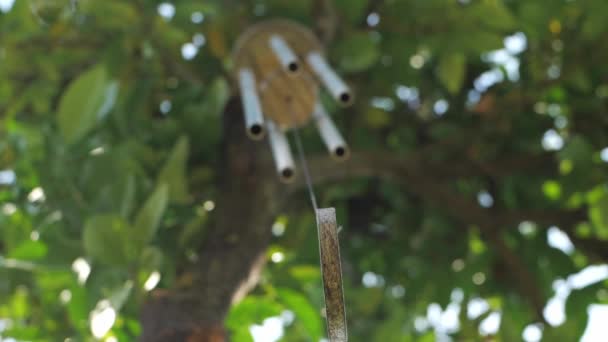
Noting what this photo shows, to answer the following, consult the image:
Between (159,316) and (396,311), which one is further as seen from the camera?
(396,311)

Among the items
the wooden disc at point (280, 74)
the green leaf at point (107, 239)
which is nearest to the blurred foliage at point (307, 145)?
the green leaf at point (107, 239)

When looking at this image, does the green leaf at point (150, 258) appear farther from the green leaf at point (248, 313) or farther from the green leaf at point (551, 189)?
the green leaf at point (551, 189)

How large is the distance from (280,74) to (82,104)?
0.35 meters

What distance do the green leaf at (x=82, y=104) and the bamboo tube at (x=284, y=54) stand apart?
0.95ft

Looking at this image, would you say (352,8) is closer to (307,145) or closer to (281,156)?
(307,145)

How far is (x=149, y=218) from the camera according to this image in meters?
1.05

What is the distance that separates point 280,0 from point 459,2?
0.37 meters

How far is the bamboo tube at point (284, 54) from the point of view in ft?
3.13

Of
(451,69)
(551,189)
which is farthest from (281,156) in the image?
(551,189)

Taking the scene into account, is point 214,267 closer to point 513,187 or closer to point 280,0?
point 280,0

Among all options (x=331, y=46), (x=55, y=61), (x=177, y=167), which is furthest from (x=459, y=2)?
(x=55, y=61)

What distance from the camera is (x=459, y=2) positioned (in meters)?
1.51

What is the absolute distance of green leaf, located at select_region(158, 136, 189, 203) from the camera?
1223 millimetres

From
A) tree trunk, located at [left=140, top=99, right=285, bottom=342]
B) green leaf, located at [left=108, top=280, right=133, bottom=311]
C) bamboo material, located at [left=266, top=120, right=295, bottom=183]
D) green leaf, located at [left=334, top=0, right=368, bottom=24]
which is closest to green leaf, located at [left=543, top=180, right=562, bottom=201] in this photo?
green leaf, located at [left=334, top=0, right=368, bottom=24]
